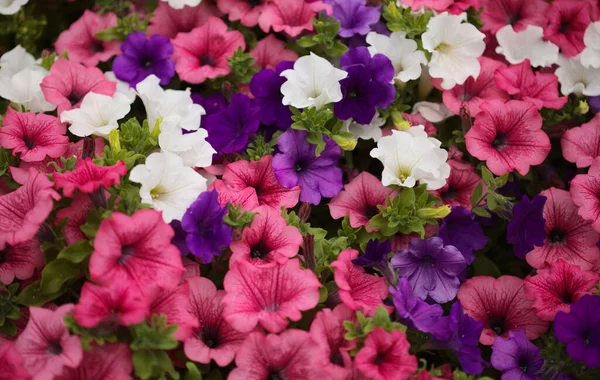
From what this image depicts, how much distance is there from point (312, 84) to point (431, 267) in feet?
1.60

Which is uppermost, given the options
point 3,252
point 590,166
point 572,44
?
point 3,252

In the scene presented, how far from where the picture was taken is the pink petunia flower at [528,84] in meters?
1.62

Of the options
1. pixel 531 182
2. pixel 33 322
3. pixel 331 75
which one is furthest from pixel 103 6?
pixel 531 182

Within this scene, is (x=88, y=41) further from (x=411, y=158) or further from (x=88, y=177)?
(x=411, y=158)

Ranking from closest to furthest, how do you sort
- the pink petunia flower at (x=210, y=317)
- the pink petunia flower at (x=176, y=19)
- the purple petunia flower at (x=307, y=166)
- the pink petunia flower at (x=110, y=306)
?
the pink petunia flower at (x=110, y=306) < the pink petunia flower at (x=210, y=317) < the purple petunia flower at (x=307, y=166) < the pink petunia flower at (x=176, y=19)

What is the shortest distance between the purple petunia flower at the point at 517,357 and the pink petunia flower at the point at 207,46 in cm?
94

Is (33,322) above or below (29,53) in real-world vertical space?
below

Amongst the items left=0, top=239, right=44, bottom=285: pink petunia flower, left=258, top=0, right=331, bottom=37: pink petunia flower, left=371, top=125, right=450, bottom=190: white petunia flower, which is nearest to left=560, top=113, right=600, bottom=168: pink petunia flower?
left=371, top=125, right=450, bottom=190: white petunia flower

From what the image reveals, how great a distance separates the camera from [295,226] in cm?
135

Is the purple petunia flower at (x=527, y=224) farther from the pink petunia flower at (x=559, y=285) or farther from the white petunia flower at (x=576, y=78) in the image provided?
the white petunia flower at (x=576, y=78)

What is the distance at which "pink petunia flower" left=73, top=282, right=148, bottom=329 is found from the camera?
1077 mm

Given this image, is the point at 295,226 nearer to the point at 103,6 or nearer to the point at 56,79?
the point at 56,79

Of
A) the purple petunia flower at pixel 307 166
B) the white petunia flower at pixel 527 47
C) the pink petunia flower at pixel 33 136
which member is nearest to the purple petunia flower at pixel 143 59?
the pink petunia flower at pixel 33 136

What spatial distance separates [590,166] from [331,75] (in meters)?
0.64
